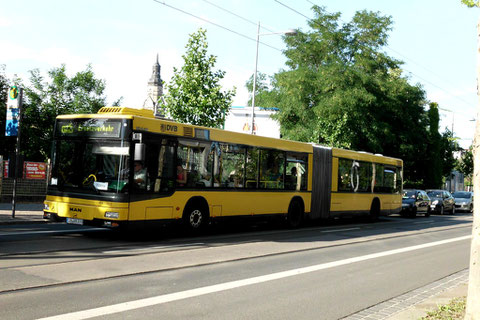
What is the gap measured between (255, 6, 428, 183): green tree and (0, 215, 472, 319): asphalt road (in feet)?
67.7

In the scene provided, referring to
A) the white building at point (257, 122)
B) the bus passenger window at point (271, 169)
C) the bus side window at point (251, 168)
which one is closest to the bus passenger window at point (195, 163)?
the bus side window at point (251, 168)

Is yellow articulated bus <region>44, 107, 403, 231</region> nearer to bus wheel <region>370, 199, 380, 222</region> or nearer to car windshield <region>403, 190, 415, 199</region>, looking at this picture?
bus wheel <region>370, 199, 380, 222</region>

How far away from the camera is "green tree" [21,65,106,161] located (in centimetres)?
3312

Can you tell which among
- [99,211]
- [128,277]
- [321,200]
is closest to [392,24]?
[321,200]

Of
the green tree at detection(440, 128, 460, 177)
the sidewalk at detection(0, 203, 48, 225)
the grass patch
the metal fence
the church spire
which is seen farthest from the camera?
the church spire

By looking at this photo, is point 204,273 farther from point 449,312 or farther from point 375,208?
point 375,208

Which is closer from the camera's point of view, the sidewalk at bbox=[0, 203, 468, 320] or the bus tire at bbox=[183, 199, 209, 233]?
the sidewalk at bbox=[0, 203, 468, 320]

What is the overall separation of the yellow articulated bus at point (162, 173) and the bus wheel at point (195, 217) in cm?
3

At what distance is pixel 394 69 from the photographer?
39875mm

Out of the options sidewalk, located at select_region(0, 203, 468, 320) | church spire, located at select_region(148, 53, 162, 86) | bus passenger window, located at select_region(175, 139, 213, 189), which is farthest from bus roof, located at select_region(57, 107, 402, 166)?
church spire, located at select_region(148, 53, 162, 86)

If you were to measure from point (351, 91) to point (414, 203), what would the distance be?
29.9 feet

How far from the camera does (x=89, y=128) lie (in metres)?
11.7

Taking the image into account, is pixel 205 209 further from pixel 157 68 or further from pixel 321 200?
pixel 157 68

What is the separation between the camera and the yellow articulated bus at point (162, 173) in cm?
1120
